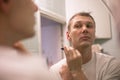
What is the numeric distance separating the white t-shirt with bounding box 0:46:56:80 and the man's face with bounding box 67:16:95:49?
0.70 meters

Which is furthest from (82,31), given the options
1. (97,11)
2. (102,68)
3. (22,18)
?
(97,11)

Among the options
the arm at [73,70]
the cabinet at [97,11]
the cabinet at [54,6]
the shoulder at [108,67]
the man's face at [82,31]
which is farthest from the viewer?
the cabinet at [97,11]

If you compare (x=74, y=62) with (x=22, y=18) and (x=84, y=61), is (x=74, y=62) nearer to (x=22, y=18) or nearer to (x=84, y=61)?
(x=84, y=61)

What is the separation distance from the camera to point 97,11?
6.66 feet

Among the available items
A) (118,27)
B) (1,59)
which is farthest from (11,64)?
(118,27)

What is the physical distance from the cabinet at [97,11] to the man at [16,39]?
5.54 ft

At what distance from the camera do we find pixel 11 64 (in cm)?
24

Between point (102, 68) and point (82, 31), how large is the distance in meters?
0.20

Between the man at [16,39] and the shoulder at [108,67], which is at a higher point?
the man at [16,39]

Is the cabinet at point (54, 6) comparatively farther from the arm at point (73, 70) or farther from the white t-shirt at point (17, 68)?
the white t-shirt at point (17, 68)

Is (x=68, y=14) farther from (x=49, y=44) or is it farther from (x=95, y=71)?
(x=95, y=71)

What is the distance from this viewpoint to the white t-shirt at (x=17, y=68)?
0.23 meters

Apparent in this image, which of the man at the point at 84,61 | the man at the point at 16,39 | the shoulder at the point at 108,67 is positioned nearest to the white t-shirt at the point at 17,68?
the man at the point at 16,39

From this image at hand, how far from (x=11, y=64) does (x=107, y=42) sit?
198cm
